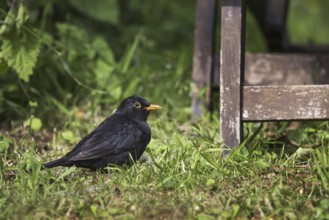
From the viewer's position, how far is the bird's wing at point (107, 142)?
4621mm

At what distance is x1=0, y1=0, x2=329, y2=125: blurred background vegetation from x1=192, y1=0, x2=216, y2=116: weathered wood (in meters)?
0.29

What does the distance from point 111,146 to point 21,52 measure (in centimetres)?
127

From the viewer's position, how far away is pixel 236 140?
467 centimetres

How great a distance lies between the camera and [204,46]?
6215 mm

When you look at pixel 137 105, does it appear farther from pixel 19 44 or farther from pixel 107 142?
pixel 19 44

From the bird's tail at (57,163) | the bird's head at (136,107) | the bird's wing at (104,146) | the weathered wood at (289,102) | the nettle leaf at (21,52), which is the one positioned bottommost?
the bird's tail at (57,163)

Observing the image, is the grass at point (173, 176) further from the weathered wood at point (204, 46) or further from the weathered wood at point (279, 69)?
the weathered wood at point (279, 69)

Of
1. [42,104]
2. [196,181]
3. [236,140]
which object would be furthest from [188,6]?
[196,181]

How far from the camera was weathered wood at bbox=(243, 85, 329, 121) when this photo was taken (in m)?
4.55

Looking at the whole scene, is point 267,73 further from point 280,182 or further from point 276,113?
point 280,182

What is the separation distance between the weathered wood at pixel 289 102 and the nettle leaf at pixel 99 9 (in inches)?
110

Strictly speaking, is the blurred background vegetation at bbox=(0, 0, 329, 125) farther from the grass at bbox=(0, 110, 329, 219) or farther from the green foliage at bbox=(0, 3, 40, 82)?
the grass at bbox=(0, 110, 329, 219)

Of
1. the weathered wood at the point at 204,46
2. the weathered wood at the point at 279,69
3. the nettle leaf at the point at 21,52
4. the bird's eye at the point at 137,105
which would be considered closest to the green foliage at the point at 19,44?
the nettle leaf at the point at 21,52

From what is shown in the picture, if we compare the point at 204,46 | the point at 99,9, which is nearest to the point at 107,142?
the point at 204,46
